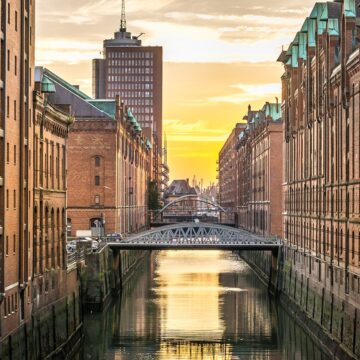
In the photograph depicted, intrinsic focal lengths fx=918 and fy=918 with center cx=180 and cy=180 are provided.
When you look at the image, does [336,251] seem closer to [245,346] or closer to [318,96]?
[245,346]

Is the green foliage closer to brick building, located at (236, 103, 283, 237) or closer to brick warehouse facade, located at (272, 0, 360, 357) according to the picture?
brick building, located at (236, 103, 283, 237)

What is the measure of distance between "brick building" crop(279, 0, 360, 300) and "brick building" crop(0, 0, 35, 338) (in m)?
A: 15.5

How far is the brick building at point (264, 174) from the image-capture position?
93.5 metres

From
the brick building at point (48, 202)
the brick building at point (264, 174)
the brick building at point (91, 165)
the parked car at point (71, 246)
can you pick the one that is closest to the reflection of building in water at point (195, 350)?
the brick building at point (48, 202)

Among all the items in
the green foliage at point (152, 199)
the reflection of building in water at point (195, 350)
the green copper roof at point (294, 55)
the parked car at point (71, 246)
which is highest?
the green copper roof at point (294, 55)

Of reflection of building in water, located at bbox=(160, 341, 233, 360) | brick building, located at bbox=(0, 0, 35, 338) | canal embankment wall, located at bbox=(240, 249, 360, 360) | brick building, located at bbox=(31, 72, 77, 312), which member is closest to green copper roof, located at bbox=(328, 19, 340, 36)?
canal embankment wall, located at bbox=(240, 249, 360, 360)

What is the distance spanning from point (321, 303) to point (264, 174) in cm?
5043

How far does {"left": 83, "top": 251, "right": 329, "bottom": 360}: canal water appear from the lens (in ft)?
160

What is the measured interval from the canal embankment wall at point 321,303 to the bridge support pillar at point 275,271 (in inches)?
25.7

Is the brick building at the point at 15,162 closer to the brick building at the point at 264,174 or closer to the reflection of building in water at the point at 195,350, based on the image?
the reflection of building in water at the point at 195,350

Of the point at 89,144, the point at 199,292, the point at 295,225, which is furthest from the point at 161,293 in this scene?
the point at 89,144

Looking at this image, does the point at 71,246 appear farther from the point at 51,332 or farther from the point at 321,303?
the point at 51,332

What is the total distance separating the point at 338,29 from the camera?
178 ft

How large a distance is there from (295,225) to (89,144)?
93.5 feet
